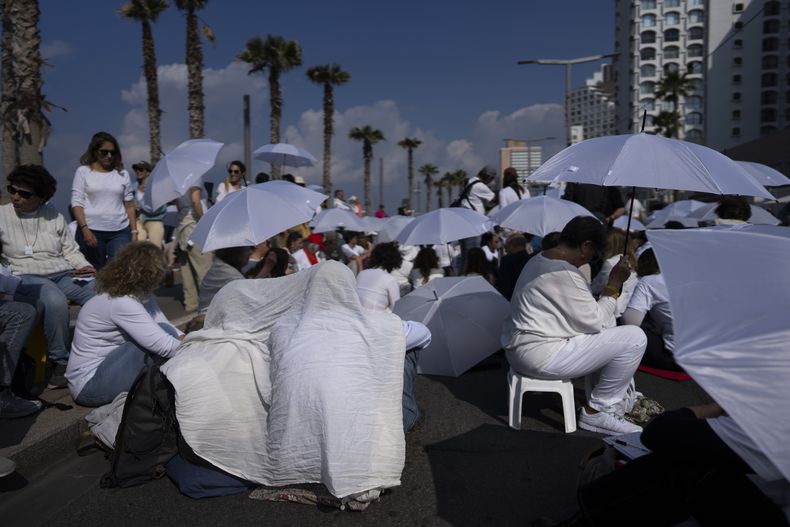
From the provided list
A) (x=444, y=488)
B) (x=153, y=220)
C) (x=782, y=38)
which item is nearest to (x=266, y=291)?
(x=444, y=488)

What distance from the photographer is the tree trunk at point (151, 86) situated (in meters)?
22.5

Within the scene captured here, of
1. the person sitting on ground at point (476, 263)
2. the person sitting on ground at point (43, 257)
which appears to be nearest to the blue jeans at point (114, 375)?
the person sitting on ground at point (43, 257)

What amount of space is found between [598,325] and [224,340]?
252 centimetres

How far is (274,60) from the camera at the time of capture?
2789 cm

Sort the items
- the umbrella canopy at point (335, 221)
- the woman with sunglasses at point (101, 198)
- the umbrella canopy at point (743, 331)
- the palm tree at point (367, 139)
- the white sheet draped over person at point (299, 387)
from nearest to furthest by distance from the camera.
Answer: the umbrella canopy at point (743, 331) < the white sheet draped over person at point (299, 387) < the woman with sunglasses at point (101, 198) < the umbrella canopy at point (335, 221) < the palm tree at point (367, 139)

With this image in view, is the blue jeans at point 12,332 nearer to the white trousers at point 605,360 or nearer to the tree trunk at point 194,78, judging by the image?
the white trousers at point 605,360

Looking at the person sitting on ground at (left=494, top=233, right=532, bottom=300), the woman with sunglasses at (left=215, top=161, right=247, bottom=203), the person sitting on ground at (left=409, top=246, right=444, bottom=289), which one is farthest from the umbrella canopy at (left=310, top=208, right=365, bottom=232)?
the person sitting on ground at (left=494, top=233, right=532, bottom=300)

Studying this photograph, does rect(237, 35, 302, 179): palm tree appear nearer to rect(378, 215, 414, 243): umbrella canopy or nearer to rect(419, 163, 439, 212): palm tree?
rect(378, 215, 414, 243): umbrella canopy

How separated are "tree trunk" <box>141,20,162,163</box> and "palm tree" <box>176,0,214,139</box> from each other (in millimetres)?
2941

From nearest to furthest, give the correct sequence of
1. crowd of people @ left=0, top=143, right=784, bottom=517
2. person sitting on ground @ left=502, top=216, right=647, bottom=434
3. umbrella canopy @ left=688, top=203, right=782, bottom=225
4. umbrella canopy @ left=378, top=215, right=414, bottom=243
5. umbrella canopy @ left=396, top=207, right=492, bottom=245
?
crowd of people @ left=0, top=143, right=784, bottom=517
person sitting on ground @ left=502, top=216, right=647, bottom=434
umbrella canopy @ left=396, top=207, right=492, bottom=245
umbrella canopy @ left=688, top=203, right=782, bottom=225
umbrella canopy @ left=378, top=215, right=414, bottom=243

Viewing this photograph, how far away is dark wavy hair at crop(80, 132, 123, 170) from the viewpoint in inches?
233

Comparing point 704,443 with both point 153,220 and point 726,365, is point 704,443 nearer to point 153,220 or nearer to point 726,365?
point 726,365

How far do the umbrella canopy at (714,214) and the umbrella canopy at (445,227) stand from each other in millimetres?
4375

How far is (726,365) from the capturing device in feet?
6.18
